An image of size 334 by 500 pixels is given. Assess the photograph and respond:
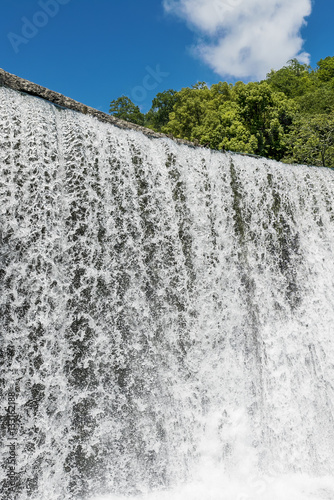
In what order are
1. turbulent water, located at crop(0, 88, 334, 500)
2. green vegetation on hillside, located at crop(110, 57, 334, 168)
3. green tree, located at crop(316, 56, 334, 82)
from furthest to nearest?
green tree, located at crop(316, 56, 334, 82) < green vegetation on hillside, located at crop(110, 57, 334, 168) < turbulent water, located at crop(0, 88, 334, 500)

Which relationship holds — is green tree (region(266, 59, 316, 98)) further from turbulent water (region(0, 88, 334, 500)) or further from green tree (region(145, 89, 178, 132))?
turbulent water (region(0, 88, 334, 500))

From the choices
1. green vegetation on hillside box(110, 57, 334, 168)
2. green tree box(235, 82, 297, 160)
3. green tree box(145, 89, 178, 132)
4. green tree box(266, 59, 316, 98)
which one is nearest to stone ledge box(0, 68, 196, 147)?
green vegetation on hillside box(110, 57, 334, 168)

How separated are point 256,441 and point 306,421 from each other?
76 centimetres

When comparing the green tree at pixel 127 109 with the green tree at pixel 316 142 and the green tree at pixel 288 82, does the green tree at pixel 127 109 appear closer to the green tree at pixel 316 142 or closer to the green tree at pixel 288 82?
the green tree at pixel 288 82

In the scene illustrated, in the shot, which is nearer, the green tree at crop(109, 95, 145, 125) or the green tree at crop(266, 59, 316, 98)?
the green tree at crop(266, 59, 316, 98)

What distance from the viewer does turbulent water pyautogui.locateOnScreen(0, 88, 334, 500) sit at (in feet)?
12.6

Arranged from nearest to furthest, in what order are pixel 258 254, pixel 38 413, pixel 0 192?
pixel 38 413 < pixel 0 192 < pixel 258 254

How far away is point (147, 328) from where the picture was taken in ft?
14.6

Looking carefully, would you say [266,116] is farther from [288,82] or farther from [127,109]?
[127,109]

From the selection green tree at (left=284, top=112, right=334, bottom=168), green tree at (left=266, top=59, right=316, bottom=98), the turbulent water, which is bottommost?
the turbulent water

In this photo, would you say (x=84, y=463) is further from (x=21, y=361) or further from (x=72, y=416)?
(x=21, y=361)

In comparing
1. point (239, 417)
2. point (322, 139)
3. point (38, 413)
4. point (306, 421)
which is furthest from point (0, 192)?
point (322, 139)

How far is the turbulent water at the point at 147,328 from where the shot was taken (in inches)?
151

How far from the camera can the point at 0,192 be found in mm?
3951
